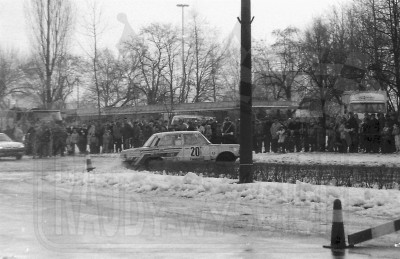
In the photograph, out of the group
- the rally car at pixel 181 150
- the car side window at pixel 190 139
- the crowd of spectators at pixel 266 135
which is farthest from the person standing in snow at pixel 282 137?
the car side window at pixel 190 139

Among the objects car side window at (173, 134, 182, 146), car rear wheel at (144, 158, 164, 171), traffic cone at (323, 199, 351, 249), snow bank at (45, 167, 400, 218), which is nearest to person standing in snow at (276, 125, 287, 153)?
car side window at (173, 134, 182, 146)

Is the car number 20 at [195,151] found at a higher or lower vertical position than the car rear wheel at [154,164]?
higher

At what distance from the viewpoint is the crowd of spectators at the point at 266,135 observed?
25.9 metres

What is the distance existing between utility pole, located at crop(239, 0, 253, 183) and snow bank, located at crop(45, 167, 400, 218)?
0.46 m

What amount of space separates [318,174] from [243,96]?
2.96 metres

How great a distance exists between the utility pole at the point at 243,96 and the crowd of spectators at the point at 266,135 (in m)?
12.0

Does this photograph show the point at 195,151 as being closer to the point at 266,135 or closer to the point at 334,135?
the point at 334,135

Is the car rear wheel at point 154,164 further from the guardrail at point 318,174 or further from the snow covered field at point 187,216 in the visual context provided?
the snow covered field at point 187,216

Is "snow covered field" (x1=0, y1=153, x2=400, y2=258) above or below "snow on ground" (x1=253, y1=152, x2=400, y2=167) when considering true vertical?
below

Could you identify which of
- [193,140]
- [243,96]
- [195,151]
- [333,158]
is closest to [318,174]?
[243,96]


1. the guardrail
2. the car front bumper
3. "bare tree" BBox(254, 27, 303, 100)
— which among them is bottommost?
the guardrail

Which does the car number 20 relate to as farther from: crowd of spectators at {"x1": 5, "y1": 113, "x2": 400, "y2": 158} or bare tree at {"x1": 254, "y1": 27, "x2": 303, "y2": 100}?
bare tree at {"x1": 254, "y1": 27, "x2": 303, "y2": 100}

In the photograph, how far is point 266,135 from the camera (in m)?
29.7

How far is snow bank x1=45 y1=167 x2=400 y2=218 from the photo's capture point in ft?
39.4
